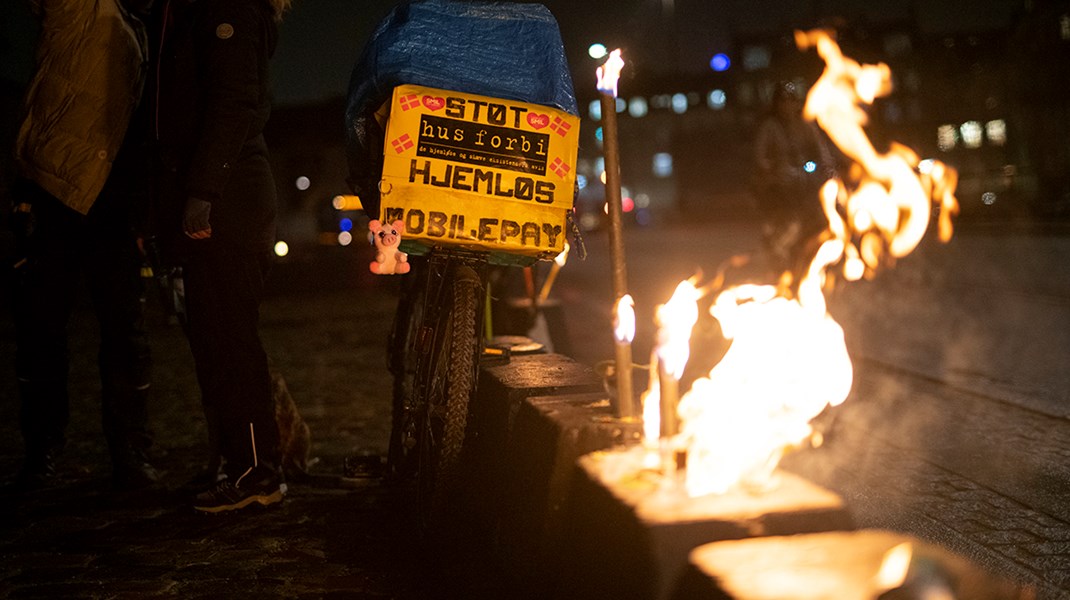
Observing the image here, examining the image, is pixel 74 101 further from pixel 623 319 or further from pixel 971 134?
pixel 971 134

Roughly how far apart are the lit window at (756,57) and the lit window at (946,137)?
23.0 m

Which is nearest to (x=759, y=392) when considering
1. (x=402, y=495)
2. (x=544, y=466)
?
(x=544, y=466)

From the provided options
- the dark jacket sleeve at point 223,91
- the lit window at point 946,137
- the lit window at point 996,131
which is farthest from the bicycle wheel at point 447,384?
the lit window at point 946,137

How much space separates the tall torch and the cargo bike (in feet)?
1.66

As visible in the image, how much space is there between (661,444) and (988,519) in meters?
2.05

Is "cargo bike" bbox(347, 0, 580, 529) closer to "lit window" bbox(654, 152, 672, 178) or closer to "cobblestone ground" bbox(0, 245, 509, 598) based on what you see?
"cobblestone ground" bbox(0, 245, 509, 598)

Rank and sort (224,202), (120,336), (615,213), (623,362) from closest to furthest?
(623,362) → (615,213) → (224,202) → (120,336)

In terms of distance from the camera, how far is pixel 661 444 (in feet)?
9.53

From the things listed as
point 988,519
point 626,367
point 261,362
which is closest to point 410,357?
point 261,362

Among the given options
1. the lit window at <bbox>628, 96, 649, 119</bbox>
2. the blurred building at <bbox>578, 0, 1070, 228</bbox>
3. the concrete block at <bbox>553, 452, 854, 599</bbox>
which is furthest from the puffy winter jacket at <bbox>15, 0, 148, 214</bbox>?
the lit window at <bbox>628, 96, 649, 119</bbox>

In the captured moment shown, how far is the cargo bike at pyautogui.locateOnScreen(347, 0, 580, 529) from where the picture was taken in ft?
13.3

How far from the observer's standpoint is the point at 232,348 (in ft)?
15.3

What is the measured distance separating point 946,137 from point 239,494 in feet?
227

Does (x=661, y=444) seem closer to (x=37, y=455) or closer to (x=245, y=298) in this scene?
(x=245, y=298)
